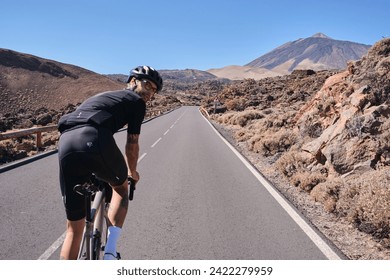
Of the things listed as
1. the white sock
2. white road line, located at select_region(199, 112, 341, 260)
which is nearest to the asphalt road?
white road line, located at select_region(199, 112, 341, 260)

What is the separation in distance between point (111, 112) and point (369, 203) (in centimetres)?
445

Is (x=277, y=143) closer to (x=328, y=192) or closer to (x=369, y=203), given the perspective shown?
(x=328, y=192)

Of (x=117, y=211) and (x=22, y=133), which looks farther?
(x=22, y=133)

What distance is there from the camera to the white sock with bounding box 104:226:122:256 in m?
3.07

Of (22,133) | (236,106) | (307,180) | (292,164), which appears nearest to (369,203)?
(307,180)

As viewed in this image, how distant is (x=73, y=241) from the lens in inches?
123

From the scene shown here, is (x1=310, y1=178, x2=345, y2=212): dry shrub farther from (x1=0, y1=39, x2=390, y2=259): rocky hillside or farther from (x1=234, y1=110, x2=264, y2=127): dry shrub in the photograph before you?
(x1=234, y1=110, x2=264, y2=127): dry shrub

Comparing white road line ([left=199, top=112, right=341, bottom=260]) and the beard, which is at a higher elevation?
the beard

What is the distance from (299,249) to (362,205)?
181cm

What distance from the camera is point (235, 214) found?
20.3 feet

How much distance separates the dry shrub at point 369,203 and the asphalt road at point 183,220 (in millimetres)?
863

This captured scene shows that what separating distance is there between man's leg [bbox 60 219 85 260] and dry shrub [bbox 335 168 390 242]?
423 cm
